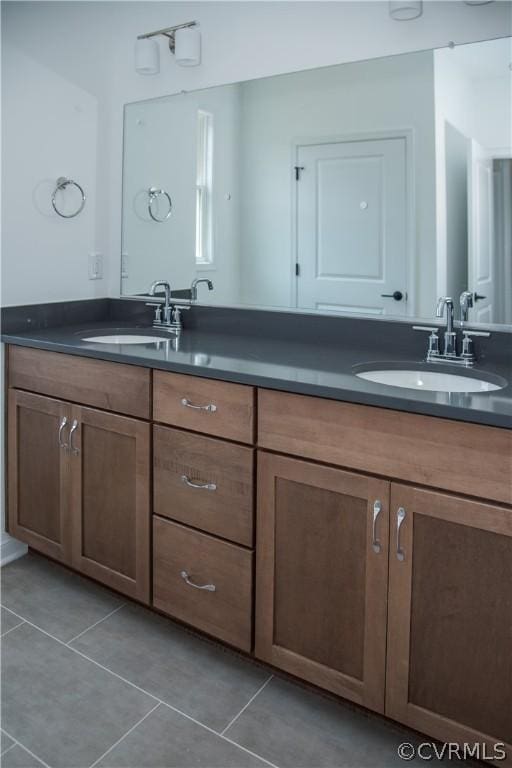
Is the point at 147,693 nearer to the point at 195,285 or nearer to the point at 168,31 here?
the point at 195,285

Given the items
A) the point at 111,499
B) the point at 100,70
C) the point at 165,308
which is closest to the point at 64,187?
the point at 100,70

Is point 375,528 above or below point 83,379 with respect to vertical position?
below

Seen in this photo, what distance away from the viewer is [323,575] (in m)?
1.57

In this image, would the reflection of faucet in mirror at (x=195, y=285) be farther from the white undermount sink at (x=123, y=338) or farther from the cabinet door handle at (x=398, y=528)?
the cabinet door handle at (x=398, y=528)

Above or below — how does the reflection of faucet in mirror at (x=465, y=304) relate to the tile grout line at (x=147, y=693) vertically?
above

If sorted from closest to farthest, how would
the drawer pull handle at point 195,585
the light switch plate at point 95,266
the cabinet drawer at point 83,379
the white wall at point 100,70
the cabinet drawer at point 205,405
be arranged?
the cabinet drawer at point 205,405, the drawer pull handle at point 195,585, the cabinet drawer at point 83,379, the white wall at point 100,70, the light switch plate at point 95,266

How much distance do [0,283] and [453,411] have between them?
174cm

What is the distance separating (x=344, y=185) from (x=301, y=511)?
1059 millimetres

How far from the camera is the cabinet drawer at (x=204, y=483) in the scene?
5.51 feet

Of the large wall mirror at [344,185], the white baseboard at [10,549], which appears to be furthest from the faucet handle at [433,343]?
the white baseboard at [10,549]

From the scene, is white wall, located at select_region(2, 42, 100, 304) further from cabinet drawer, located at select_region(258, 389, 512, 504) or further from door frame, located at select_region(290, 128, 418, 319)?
cabinet drawer, located at select_region(258, 389, 512, 504)

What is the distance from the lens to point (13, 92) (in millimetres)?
2305

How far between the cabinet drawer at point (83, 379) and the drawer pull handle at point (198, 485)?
0.72 ft

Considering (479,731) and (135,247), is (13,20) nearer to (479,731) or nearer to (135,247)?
(135,247)
